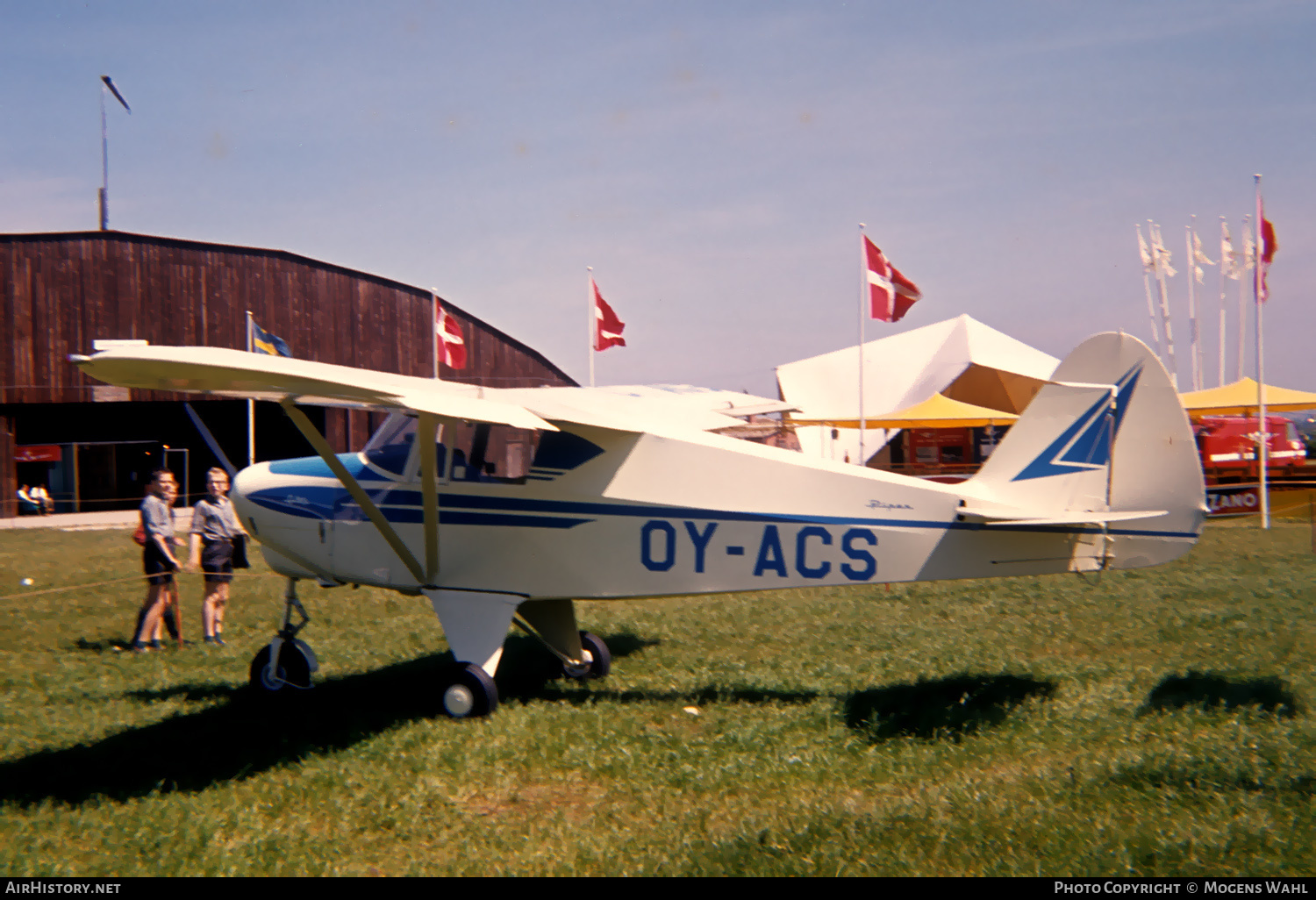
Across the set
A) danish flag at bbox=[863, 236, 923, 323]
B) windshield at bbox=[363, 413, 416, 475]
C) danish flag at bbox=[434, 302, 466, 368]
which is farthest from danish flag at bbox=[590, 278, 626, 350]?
windshield at bbox=[363, 413, 416, 475]

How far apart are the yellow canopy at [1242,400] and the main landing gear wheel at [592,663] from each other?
23.5 m

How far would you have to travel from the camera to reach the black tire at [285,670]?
7.28 metres

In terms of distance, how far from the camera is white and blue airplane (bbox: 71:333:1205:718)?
6332 millimetres

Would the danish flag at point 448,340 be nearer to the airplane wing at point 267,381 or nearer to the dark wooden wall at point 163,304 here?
the dark wooden wall at point 163,304

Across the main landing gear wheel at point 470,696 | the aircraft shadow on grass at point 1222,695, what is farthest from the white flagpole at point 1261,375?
the main landing gear wheel at point 470,696

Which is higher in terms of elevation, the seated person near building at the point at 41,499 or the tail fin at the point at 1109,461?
the tail fin at the point at 1109,461

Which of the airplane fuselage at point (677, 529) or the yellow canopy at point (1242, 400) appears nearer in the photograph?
the airplane fuselage at point (677, 529)

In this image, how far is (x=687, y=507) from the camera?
665 cm

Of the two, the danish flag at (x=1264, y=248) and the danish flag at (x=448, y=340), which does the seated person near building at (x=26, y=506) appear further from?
the danish flag at (x=1264, y=248)

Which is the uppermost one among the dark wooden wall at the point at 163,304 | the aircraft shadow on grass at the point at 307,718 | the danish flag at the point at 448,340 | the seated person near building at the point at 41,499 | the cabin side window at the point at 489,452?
the dark wooden wall at the point at 163,304

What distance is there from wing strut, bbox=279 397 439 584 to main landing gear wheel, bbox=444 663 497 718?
91cm

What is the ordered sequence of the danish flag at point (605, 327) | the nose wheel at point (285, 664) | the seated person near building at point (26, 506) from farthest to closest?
the seated person near building at point (26, 506)
the danish flag at point (605, 327)
the nose wheel at point (285, 664)

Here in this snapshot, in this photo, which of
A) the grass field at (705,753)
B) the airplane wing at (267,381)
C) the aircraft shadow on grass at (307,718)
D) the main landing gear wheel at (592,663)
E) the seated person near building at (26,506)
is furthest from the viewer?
the seated person near building at (26,506)

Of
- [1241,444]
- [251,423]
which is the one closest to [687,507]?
[251,423]
